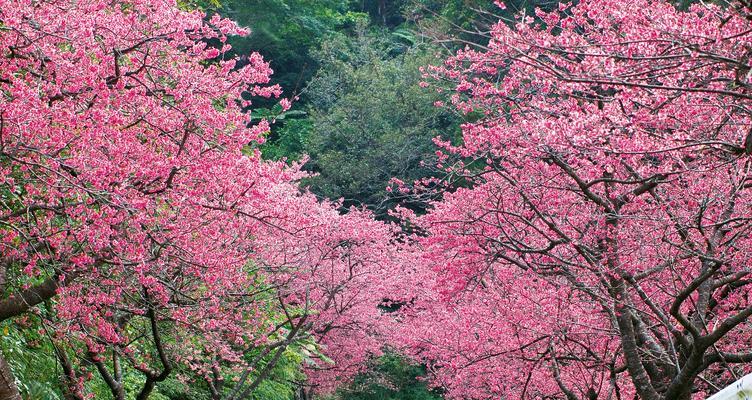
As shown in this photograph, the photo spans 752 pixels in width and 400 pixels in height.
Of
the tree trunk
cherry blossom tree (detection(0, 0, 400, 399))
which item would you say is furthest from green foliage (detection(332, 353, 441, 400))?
the tree trunk

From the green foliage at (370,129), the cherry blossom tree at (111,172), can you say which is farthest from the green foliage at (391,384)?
the cherry blossom tree at (111,172)

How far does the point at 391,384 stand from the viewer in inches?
837

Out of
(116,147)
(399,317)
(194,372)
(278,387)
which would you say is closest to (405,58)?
(399,317)

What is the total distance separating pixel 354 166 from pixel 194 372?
17.0 meters

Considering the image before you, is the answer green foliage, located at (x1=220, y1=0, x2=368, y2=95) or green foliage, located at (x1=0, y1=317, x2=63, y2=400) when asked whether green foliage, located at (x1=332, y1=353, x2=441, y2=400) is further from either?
green foliage, located at (x1=0, y1=317, x2=63, y2=400)

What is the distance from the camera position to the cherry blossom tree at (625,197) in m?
4.73

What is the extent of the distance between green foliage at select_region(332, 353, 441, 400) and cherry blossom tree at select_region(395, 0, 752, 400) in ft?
33.9

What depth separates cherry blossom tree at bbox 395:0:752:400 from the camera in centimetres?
473

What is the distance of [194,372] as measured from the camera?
11211 mm

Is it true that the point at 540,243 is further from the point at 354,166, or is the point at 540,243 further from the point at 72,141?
the point at 354,166

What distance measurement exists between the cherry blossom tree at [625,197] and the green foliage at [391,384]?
1033cm

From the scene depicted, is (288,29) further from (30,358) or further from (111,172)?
(111,172)

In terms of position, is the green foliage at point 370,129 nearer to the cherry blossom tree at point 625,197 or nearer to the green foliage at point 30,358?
the cherry blossom tree at point 625,197

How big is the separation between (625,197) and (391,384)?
14979mm
